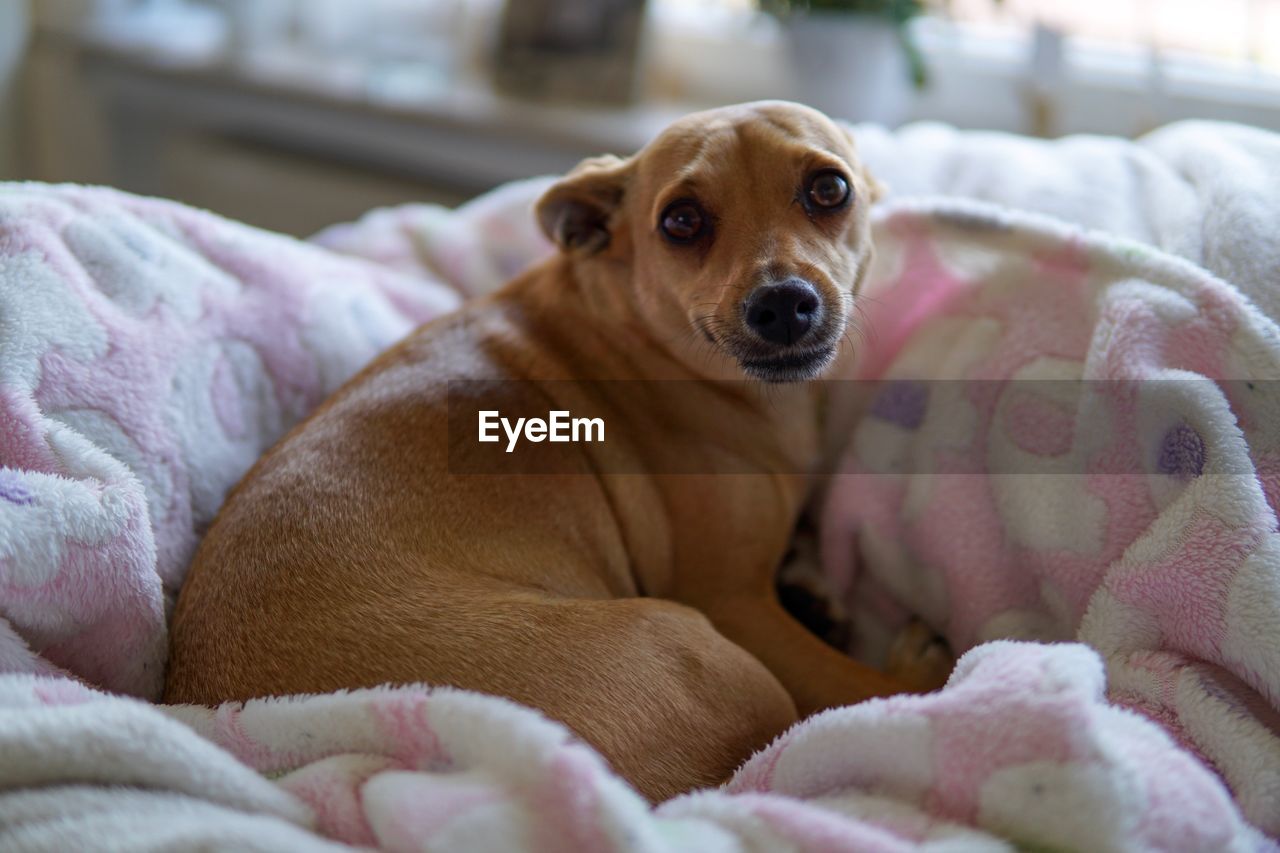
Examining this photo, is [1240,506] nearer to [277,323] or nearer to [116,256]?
[277,323]

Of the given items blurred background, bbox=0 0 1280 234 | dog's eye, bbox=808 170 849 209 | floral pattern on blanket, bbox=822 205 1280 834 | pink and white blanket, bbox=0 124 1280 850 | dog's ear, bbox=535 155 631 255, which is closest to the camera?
pink and white blanket, bbox=0 124 1280 850

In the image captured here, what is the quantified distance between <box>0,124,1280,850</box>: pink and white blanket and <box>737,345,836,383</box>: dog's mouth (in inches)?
8.9

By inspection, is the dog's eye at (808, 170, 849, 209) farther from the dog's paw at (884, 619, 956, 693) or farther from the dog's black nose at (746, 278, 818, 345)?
the dog's paw at (884, 619, 956, 693)

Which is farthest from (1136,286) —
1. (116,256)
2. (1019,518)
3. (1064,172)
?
(116,256)

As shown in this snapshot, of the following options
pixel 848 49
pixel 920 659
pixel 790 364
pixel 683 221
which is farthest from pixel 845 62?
pixel 920 659

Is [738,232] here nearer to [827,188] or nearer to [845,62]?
[827,188]

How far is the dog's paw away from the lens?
4.73ft

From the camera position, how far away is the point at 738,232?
141 cm

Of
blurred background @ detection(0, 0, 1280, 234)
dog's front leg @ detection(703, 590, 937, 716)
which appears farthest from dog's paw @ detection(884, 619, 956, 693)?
blurred background @ detection(0, 0, 1280, 234)

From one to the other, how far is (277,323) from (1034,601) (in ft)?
3.82

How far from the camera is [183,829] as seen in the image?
830mm

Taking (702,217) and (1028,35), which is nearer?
(702,217)

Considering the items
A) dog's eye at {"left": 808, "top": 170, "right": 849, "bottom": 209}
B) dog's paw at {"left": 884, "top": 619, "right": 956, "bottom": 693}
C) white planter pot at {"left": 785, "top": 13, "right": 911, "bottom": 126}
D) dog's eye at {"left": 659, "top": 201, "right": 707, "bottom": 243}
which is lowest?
dog's paw at {"left": 884, "top": 619, "right": 956, "bottom": 693}

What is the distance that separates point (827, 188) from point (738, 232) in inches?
5.8
